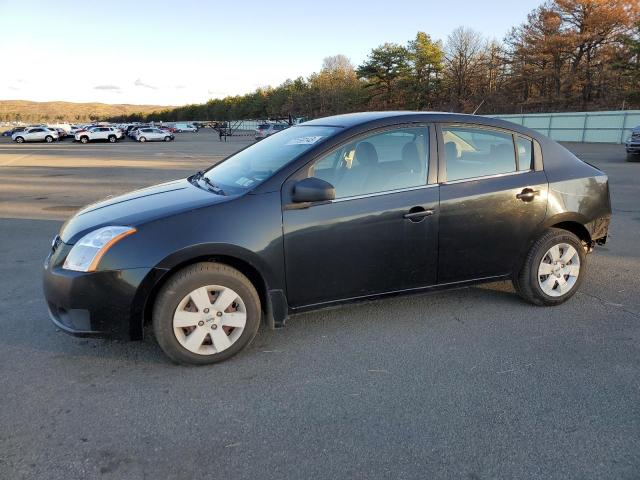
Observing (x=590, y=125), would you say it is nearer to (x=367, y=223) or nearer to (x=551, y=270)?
(x=551, y=270)

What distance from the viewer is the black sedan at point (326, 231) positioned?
10.6 feet

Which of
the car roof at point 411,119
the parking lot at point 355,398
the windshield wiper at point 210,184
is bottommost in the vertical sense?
the parking lot at point 355,398

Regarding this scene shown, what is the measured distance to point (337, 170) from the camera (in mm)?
3684

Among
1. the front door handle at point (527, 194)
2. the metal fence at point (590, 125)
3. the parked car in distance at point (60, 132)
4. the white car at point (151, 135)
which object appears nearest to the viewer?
the front door handle at point (527, 194)

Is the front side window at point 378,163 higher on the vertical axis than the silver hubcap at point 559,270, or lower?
higher

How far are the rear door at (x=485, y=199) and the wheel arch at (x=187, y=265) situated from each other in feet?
4.76

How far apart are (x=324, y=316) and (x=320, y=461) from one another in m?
1.86

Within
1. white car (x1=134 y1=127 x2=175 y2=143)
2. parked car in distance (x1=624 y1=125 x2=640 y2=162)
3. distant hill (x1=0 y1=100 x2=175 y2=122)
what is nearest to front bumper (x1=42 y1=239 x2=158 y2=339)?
parked car in distance (x1=624 y1=125 x2=640 y2=162)

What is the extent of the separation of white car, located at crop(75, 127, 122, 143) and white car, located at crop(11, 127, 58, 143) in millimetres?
4699

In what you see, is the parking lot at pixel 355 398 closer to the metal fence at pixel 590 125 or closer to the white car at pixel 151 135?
the metal fence at pixel 590 125

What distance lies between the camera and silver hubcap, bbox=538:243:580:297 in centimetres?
432

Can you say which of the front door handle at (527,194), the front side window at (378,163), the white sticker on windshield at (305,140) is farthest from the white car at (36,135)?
the front door handle at (527,194)

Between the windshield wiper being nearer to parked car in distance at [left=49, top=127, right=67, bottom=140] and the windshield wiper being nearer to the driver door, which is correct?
the driver door

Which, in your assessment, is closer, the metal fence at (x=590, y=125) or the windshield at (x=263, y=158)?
the windshield at (x=263, y=158)
